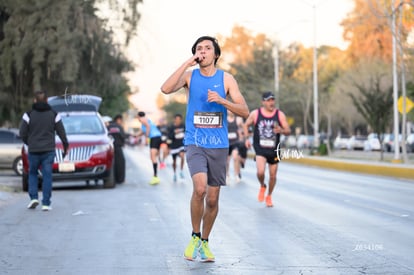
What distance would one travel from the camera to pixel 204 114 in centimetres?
816

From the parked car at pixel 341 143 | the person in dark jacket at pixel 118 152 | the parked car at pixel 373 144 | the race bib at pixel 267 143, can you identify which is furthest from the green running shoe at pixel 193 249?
the parked car at pixel 341 143

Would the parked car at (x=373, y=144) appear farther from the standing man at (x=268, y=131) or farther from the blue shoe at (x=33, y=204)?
the blue shoe at (x=33, y=204)

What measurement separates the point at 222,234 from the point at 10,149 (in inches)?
724

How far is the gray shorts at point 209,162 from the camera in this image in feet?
26.8

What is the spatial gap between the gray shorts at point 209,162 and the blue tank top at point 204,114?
57mm

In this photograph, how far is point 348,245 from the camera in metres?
9.31

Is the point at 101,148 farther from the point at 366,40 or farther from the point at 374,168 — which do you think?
the point at 366,40

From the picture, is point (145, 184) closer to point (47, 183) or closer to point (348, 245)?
point (47, 183)

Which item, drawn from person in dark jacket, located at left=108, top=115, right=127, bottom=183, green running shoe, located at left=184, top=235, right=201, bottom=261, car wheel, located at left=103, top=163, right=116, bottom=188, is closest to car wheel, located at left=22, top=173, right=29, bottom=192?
car wheel, located at left=103, top=163, right=116, bottom=188

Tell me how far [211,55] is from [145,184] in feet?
44.3

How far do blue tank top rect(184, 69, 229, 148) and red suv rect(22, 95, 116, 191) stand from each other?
10.1m

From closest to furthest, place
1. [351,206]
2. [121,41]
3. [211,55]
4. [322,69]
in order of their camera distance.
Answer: [211,55] < [351,206] < [121,41] < [322,69]

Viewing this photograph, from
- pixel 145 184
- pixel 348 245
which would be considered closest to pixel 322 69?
pixel 145 184

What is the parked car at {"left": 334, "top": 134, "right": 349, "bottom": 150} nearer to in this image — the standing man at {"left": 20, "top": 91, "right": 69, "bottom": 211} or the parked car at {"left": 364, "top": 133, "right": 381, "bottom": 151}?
the parked car at {"left": 364, "top": 133, "right": 381, "bottom": 151}
